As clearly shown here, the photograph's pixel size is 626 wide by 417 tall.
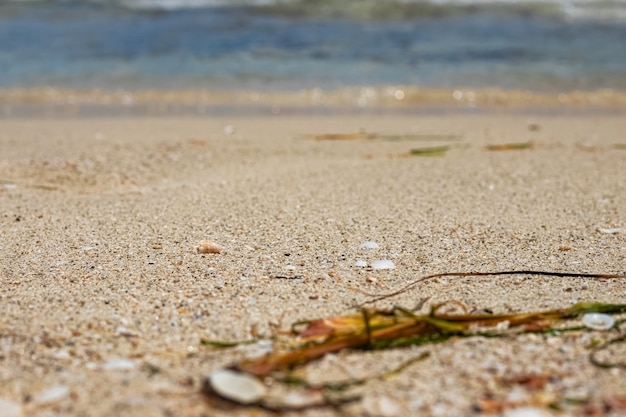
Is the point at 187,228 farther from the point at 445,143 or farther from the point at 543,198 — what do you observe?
the point at 445,143

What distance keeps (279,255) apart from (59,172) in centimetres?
197

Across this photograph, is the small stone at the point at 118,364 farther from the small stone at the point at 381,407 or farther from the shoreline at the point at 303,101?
the shoreline at the point at 303,101

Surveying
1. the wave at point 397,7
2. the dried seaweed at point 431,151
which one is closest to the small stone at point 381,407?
the dried seaweed at point 431,151

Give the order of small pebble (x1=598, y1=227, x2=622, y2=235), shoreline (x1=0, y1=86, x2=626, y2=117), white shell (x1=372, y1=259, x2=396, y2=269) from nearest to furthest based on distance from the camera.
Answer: white shell (x1=372, y1=259, x2=396, y2=269)
small pebble (x1=598, y1=227, x2=622, y2=235)
shoreline (x1=0, y1=86, x2=626, y2=117)

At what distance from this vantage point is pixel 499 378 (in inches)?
58.7

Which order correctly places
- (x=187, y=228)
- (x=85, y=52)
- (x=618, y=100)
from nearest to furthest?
(x=187, y=228) < (x=618, y=100) < (x=85, y=52)

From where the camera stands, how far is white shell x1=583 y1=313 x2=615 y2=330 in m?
1.76

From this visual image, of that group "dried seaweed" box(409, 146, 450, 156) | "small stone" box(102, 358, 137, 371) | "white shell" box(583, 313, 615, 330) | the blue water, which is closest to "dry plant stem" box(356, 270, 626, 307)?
"white shell" box(583, 313, 615, 330)

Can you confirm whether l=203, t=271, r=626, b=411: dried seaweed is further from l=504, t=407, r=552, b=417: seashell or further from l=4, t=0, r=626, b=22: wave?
l=4, t=0, r=626, b=22: wave

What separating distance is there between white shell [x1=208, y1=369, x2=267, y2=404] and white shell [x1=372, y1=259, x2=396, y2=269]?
3.14ft

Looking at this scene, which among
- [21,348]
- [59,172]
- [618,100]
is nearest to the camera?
[21,348]

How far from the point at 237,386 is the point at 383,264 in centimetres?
104

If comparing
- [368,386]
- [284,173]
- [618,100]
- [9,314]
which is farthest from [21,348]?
[618,100]

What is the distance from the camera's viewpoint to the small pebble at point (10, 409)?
1362 mm
